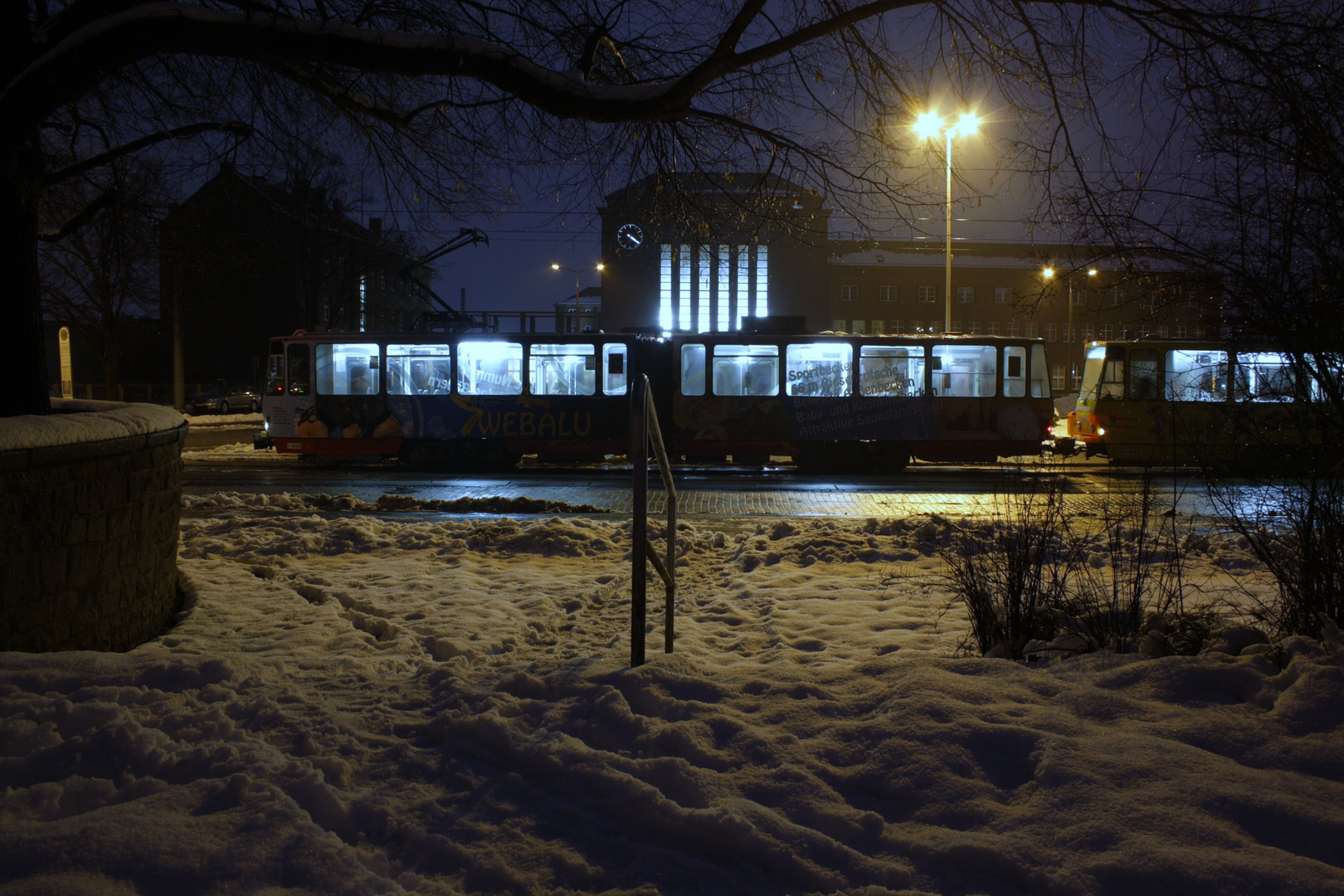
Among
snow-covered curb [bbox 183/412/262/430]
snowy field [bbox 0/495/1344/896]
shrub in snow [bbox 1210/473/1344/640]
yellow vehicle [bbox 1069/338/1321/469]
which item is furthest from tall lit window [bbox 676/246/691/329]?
snowy field [bbox 0/495/1344/896]

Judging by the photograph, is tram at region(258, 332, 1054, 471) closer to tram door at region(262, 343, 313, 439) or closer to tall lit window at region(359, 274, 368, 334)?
tram door at region(262, 343, 313, 439)

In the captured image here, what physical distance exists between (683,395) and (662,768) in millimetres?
14778

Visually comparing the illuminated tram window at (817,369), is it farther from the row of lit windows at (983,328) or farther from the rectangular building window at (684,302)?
the row of lit windows at (983,328)

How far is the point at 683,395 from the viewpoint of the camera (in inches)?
687

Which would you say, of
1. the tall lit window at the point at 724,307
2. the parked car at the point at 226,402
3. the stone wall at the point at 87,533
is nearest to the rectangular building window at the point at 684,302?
the tall lit window at the point at 724,307

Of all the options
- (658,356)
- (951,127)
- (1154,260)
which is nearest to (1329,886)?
(1154,260)

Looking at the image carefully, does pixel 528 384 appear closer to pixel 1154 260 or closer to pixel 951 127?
pixel 951 127

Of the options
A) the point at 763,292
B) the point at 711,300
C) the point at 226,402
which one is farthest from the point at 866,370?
the point at 711,300

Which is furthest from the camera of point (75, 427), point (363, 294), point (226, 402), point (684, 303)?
point (684, 303)

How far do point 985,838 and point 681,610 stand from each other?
11.0 feet

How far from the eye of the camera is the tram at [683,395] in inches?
679

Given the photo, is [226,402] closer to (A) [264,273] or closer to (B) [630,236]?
(A) [264,273]

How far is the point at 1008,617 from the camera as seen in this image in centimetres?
427

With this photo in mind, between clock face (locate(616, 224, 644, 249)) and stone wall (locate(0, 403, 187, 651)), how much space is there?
147 inches
